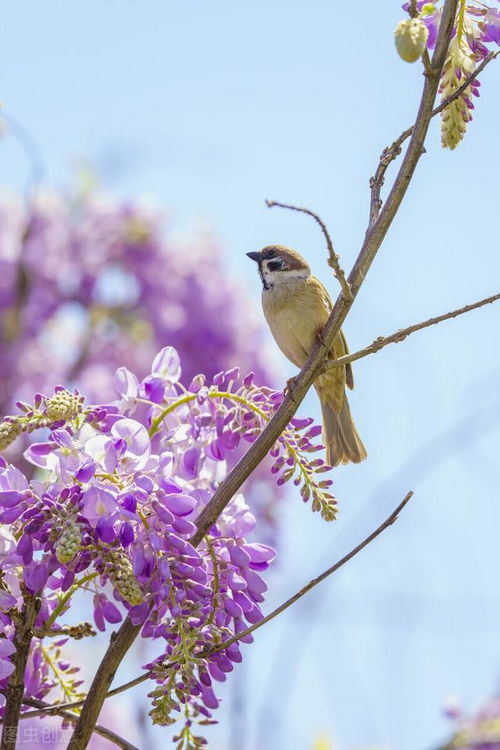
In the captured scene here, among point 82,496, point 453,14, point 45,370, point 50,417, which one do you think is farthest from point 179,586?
point 45,370

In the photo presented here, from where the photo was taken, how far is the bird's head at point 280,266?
10.7 ft

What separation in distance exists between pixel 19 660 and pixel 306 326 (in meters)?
1.74

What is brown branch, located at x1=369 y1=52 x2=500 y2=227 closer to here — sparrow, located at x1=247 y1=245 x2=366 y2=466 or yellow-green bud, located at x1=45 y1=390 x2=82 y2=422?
yellow-green bud, located at x1=45 y1=390 x2=82 y2=422

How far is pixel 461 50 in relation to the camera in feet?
4.91

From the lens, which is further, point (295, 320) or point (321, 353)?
point (295, 320)

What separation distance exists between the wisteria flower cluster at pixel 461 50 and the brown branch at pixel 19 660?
2.78 ft

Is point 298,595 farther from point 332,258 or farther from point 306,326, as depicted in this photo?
point 306,326

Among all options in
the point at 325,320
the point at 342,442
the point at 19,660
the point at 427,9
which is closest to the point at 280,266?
the point at 325,320

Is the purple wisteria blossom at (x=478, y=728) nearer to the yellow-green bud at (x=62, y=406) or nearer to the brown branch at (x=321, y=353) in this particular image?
the brown branch at (x=321, y=353)

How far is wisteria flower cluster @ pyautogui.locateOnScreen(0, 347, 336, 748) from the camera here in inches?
54.3

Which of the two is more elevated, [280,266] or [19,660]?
[280,266]

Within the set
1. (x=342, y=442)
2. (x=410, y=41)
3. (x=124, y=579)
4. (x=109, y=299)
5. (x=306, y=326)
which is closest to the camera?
(x=410, y=41)

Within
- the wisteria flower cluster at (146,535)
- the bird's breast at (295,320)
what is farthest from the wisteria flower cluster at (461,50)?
the bird's breast at (295,320)

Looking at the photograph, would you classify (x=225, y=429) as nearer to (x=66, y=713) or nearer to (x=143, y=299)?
(x=66, y=713)
